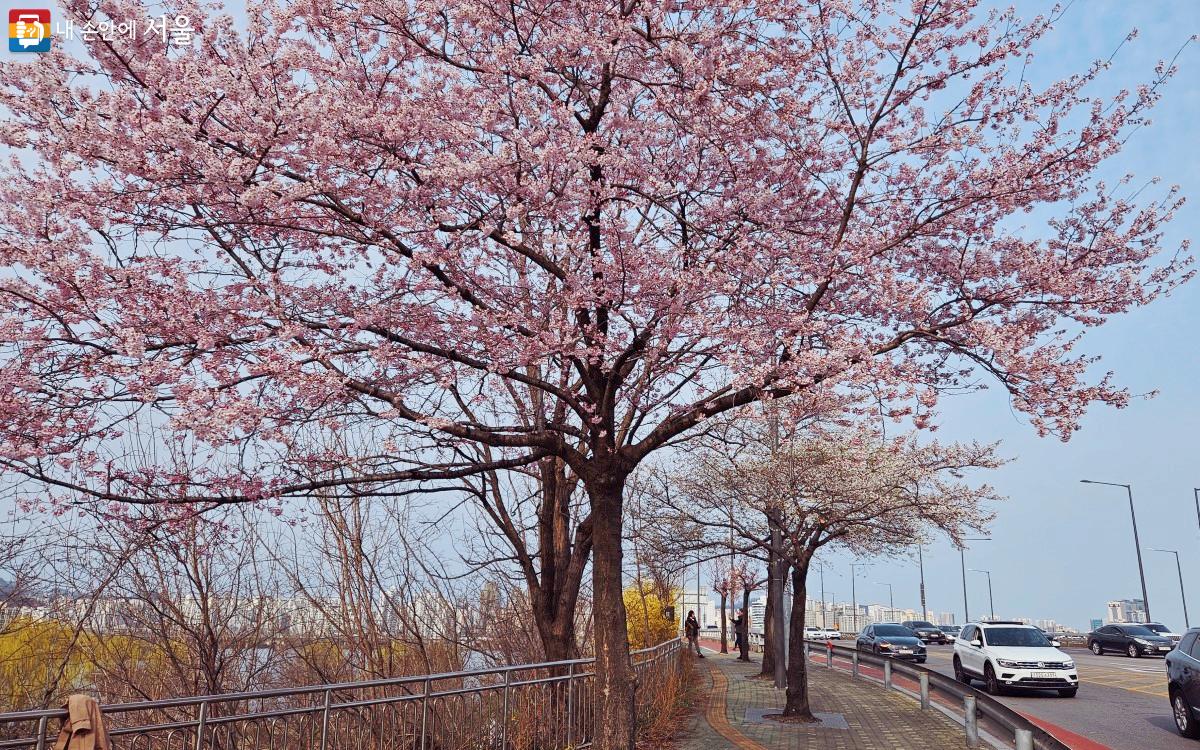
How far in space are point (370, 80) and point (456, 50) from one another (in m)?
0.97

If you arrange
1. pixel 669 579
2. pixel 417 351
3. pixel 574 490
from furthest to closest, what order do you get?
pixel 669 579
pixel 574 490
pixel 417 351

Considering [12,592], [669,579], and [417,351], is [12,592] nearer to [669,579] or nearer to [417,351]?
[417,351]

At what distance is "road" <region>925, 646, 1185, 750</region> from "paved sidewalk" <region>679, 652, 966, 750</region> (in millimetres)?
2153

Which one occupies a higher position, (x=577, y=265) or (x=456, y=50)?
(x=456, y=50)

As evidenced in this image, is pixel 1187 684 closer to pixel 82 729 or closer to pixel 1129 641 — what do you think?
pixel 82 729

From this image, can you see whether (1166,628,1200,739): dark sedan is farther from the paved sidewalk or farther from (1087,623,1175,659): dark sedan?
(1087,623,1175,659): dark sedan

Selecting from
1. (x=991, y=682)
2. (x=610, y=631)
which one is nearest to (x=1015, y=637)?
(x=991, y=682)

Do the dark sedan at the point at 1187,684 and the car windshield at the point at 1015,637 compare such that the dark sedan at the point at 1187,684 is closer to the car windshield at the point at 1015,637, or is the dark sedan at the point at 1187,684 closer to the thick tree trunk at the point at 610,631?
the car windshield at the point at 1015,637

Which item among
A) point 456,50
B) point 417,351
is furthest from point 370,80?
point 417,351

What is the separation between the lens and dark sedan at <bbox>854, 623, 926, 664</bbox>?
33.7 meters

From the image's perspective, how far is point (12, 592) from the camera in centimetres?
1148

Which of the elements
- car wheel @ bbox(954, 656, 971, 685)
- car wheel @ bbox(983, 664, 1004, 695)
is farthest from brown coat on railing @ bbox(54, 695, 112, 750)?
car wheel @ bbox(954, 656, 971, 685)

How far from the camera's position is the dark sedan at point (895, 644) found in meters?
33.7

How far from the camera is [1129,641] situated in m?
33.7
